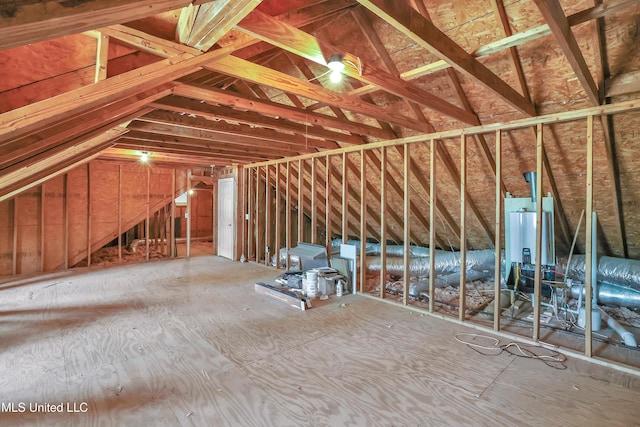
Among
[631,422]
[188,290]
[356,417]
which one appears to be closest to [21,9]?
[356,417]

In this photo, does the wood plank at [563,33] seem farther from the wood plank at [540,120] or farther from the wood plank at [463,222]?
the wood plank at [463,222]

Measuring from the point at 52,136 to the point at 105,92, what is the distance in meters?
0.88

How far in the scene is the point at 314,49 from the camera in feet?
6.43

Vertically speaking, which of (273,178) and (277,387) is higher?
(273,178)

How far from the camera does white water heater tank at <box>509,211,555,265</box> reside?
3152 millimetres

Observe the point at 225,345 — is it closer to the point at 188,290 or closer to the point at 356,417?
the point at 356,417

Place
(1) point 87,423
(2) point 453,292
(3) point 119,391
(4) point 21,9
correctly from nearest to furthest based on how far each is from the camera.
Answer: (4) point 21,9 → (1) point 87,423 → (3) point 119,391 → (2) point 453,292

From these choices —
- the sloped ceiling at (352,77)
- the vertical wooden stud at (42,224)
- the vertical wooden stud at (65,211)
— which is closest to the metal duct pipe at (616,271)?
the sloped ceiling at (352,77)

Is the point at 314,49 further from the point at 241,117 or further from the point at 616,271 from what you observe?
the point at 616,271

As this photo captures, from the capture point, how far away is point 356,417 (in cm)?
A: 184

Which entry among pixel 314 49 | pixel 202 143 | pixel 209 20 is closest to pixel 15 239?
pixel 202 143

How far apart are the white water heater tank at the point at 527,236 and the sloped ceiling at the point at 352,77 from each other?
0.79m

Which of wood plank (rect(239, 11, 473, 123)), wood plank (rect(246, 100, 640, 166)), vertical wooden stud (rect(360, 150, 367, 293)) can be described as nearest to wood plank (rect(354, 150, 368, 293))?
vertical wooden stud (rect(360, 150, 367, 293))

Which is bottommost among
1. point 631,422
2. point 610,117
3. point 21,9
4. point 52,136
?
point 631,422
